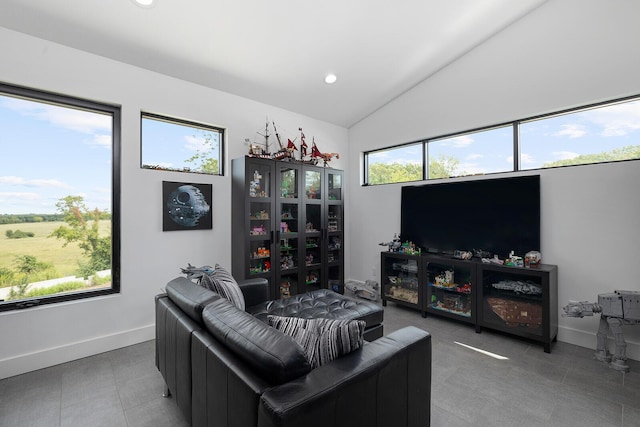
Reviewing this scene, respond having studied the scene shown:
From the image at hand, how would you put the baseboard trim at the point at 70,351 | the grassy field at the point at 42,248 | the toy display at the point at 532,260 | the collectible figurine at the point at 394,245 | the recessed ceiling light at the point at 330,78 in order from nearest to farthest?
the baseboard trim at the point at 70,351 → the grassy field at the point at 42,248 → the toy display at the point at 532,260 → the recessed ceiling light at the point at 330,78 → the collectible figurine at the point at 394,245

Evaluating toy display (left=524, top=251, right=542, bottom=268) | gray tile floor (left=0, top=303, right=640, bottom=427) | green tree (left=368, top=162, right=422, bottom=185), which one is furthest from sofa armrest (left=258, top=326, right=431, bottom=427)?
green tree (left=368, top=162, right=422, bottom=185)

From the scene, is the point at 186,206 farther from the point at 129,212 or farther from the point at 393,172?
the point at 393,172

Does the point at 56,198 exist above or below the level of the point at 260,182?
below

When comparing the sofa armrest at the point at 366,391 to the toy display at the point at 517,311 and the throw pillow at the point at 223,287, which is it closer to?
the throw pillow at the point at 223,287

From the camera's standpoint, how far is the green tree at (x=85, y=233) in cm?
275

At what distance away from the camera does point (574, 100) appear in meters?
2.92

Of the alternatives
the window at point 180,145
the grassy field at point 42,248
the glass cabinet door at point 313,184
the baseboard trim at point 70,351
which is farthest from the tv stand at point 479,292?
the grassy field at point 42,248

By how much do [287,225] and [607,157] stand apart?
3480 mm

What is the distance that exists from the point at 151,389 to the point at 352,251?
11.2 ft

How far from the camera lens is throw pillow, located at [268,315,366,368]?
51.1 inches

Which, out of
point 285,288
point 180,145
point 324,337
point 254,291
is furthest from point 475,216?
point 180,145

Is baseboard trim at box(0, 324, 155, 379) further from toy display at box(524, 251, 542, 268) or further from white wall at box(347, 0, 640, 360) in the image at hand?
white wall at box(347, 0, 640, 360)

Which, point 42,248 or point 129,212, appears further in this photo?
point 129,212

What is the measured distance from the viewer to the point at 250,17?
2.63 metres
